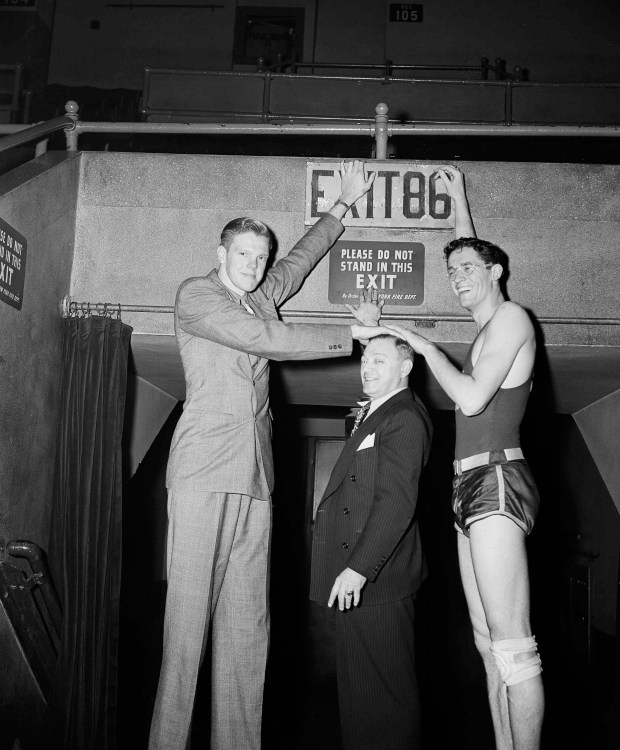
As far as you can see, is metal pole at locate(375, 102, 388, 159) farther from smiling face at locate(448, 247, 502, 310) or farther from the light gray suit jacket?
the light gray suit jacket

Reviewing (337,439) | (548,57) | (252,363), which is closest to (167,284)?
(252,363)

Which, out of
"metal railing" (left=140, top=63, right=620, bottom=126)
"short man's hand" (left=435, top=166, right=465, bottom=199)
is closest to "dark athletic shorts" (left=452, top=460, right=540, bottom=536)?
"short man's hand" (left=435, top=166, right=465, bottom=199)

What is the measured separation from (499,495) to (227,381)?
1.22m

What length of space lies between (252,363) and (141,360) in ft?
5.26

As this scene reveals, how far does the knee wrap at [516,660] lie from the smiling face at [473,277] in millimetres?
1304

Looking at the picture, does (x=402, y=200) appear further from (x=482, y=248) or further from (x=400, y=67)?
(x=400, y=67)

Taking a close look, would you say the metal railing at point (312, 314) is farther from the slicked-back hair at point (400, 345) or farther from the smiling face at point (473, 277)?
the smiling face at point (473, 277)

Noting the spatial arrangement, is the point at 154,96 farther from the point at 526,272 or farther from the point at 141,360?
the point at 526,272

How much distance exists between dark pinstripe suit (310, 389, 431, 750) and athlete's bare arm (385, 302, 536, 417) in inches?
12.2

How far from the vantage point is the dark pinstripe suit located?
241 cm

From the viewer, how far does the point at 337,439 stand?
27.5 feet

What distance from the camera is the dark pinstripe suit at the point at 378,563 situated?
95.0 inches

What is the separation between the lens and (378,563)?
8.19ft

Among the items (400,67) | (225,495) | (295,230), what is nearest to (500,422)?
(225,495)
